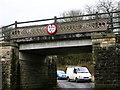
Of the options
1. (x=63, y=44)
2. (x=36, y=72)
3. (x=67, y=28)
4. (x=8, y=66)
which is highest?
(x=67, y=28)

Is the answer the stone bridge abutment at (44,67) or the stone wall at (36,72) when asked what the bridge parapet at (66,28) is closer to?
the stone bridge abutment at (44,67)

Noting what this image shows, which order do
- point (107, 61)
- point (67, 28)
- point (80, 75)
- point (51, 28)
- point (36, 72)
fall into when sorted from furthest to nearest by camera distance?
point (80, 75)
point (36, 72)
point (51, 28)
point (67, 28)
point (107, 61)

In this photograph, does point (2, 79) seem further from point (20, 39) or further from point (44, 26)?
point (44, 26)

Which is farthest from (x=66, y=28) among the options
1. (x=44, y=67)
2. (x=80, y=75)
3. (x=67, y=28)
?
(x=80, y=75)

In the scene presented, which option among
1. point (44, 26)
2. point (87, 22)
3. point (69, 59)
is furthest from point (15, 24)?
point (69, 59)

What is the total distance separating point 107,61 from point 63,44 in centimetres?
367

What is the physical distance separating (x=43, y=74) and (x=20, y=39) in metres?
5.28

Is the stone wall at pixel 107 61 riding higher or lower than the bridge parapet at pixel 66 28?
lower

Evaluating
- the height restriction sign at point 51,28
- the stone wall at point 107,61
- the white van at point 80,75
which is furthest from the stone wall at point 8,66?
the white van at point 80,75

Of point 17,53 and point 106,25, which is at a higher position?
point 106,25

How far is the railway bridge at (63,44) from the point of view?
1532 centimetres

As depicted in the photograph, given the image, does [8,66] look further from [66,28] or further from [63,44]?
[66,28]

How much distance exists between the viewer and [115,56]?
1523 cm

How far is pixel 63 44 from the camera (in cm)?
1747
